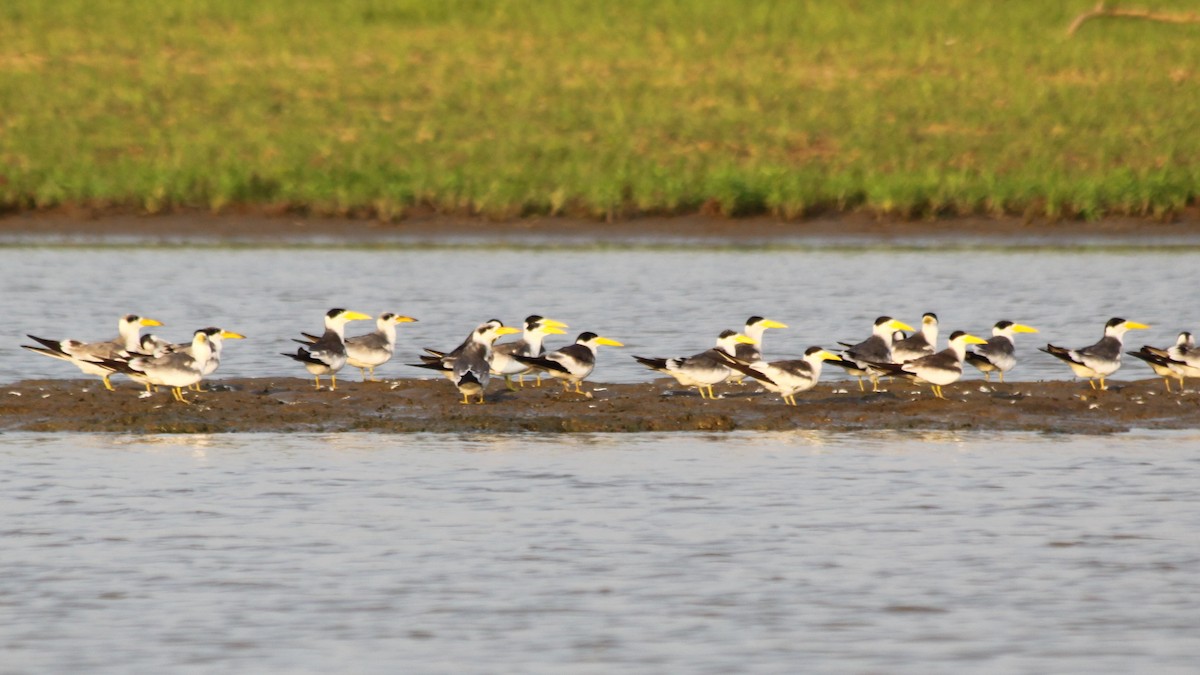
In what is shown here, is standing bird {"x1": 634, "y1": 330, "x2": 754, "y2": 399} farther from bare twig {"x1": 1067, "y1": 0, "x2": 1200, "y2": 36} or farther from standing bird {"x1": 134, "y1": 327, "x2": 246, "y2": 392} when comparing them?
bare twig {"x1": 1067, "y1": 0, "x2": 1200, "y2": 36}

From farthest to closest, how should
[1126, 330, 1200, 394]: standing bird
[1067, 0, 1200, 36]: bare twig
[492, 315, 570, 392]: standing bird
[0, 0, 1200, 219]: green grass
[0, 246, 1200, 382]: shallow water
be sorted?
[1067, 0, 1200, 36]: bare twig, [0, 0, 1200, 219]: green grass, [0, 246, 1200, 382]: shallow water, [492, 315, 570, 392]: standing bird, [1126, 330, 1200, 394]: standing bird

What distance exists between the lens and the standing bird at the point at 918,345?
19594 millimetres

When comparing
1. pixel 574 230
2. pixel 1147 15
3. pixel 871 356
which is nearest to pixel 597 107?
pixel 574 230

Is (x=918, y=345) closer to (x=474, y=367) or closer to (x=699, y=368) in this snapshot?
(x=699, y=368)

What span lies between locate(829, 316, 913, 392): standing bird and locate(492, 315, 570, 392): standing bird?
273cm

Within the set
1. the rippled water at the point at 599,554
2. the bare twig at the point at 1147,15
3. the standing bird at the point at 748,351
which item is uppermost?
the bare twig at the point at 1147,15

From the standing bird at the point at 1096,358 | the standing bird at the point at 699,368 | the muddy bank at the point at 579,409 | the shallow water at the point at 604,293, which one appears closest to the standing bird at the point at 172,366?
the muddy bank at the point at 579,409

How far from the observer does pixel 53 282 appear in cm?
3028

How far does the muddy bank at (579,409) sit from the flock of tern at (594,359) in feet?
0.66

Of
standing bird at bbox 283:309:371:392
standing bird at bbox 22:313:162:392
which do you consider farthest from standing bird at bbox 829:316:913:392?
standing bird at bbox 22:313:162:392

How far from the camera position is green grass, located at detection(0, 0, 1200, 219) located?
128 ft

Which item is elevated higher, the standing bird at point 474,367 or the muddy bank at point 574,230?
the standing bird at point 474,367

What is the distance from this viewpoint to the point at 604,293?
2894 cm

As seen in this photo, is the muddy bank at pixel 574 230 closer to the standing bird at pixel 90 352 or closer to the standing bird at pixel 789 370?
the standing bird at pixel 90 352
